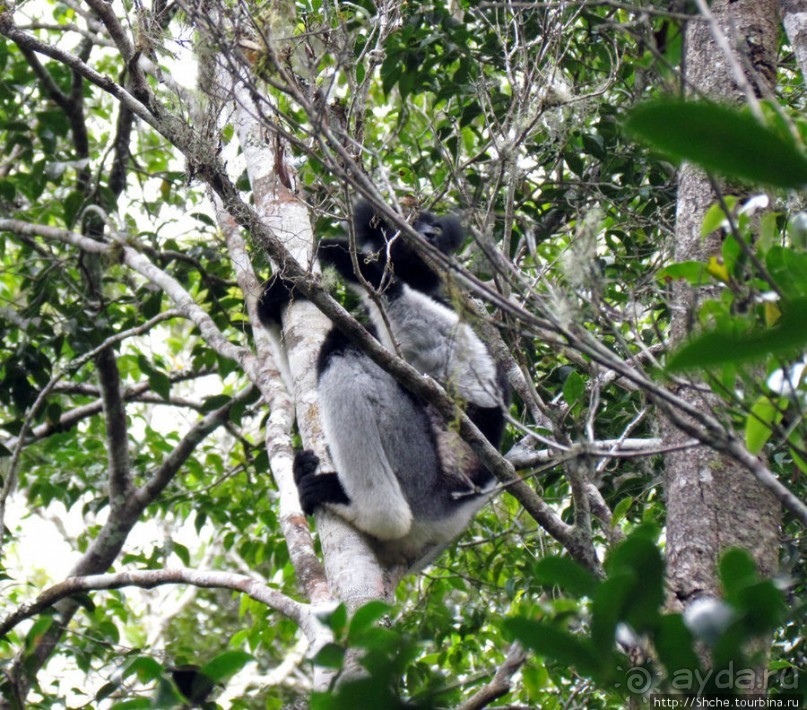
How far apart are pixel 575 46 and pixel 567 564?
15.2 feet

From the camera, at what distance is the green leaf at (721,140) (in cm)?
81

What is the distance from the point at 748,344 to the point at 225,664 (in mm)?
872

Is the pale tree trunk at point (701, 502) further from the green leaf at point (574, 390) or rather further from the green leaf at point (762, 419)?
the green leaf at point (762, 419)

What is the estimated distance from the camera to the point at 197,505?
6484 mm

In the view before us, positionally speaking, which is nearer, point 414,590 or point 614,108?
point 614,108

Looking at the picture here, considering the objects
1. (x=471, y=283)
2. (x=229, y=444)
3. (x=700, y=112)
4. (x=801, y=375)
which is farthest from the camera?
(x=229, y=444)

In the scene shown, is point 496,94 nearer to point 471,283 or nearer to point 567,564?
point 471,283

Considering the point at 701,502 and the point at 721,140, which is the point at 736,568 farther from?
the point at 701,502

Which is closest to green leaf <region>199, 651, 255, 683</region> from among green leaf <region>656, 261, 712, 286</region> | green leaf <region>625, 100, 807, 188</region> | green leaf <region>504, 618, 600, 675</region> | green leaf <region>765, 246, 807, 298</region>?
green leaf <region>504, 618, 600, 675</region>

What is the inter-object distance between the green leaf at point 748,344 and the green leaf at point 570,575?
0.39 meters

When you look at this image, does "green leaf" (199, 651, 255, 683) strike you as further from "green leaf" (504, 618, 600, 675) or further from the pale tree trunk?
the pale tree trunk

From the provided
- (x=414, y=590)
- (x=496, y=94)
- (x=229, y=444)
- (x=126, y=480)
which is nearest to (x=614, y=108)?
(x=496, y=94)

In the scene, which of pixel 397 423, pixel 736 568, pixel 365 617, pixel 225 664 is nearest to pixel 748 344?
pixel 736 568

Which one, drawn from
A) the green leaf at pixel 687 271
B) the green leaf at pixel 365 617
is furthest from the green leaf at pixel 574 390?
the green leaf at pixel 365 617
